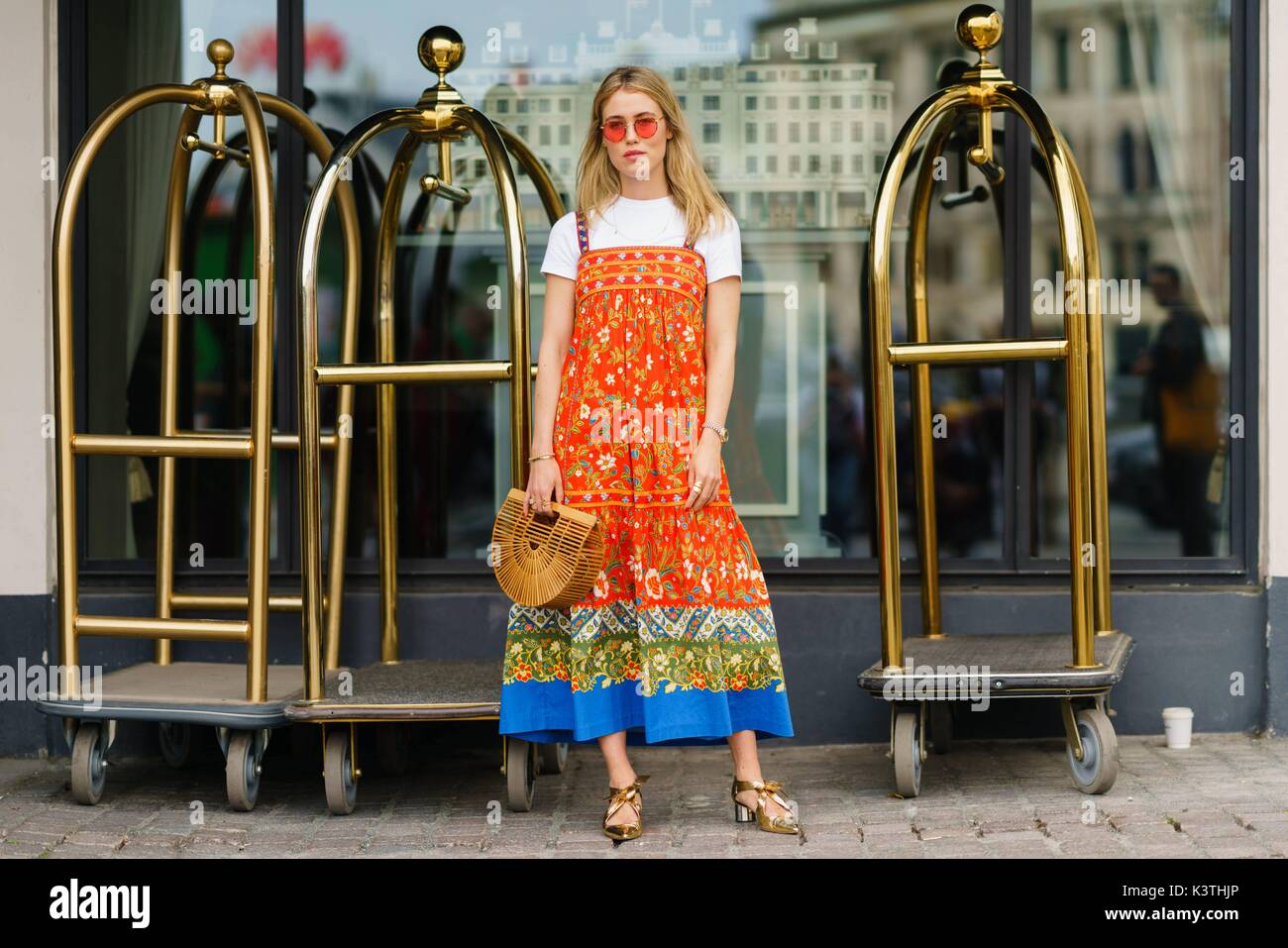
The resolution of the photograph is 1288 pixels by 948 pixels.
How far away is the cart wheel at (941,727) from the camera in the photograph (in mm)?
4891

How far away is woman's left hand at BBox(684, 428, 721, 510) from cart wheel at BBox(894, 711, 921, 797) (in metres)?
0.89

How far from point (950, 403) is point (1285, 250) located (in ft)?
3.88

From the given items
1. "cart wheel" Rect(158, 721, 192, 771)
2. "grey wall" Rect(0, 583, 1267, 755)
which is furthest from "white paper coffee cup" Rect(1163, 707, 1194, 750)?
"cart wheel" Rect(158, 721, 192, 771)

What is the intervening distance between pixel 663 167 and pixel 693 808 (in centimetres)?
178

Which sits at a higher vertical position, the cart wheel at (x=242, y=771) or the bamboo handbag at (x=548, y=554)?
the bamboo handbag at (x=548, y=554)

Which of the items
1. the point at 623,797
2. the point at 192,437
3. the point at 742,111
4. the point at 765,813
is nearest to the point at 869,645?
the point at 765,813

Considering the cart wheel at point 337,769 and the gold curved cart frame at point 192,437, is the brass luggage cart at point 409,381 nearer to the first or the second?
the cart wheel at point 337,769

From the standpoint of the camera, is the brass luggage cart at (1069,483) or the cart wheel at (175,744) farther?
the cart wheel at (175,744)

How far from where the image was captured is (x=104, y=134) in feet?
14.6

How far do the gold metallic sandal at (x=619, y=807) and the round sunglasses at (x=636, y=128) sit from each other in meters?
1.71

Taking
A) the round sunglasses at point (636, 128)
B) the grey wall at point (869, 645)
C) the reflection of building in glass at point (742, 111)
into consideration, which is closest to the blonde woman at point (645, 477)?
the round sunglasses at point (636, 128)
